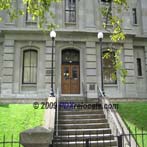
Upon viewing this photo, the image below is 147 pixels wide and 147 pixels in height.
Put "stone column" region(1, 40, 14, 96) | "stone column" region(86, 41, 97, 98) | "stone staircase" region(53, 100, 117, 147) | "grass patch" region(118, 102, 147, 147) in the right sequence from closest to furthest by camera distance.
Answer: "stone staircase" region(53, 100, 117, 147)
"grass patch" region(118, 102, 147, 147)
"stone column" region(1, 40, 14, 96)
"stone column" region(86, 41, 97, 98)

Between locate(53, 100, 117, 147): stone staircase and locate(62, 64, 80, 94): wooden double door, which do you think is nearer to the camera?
locate(53, 100, 117, 147): stone staircase

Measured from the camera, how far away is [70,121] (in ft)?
40.9

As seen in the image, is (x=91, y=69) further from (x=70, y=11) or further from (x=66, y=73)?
(x=70, y=11)

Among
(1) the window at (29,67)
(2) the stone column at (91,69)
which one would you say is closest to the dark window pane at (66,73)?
(2) the stone column at (91,69)

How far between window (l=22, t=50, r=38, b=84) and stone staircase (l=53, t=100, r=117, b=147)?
7404mm

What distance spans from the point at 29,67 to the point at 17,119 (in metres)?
9.32

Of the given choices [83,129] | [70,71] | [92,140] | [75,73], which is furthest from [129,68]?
[92,140]

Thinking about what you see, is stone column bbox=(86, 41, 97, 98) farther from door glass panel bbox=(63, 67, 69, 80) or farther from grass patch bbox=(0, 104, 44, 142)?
grass patch bbox=(0, 104, 44, 142)

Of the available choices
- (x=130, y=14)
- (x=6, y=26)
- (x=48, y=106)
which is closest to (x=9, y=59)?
(x=6, y=26)

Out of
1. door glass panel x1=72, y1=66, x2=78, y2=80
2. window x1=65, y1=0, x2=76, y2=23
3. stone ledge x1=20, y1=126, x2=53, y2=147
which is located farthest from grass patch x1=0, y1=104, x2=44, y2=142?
window x1=65, y1=0, x2=76, y2=23

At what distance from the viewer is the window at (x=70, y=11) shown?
2236cm

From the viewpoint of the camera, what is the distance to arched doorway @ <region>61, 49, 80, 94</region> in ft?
68.6

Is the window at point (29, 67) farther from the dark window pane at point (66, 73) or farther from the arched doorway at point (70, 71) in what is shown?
the dark window pane at point (66, 73)

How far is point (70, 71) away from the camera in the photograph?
840 inches
